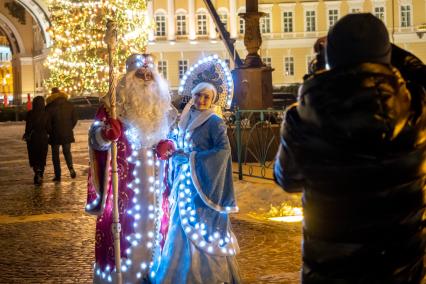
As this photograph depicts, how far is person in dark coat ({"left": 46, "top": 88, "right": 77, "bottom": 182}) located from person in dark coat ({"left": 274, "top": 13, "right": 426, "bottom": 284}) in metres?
12.5

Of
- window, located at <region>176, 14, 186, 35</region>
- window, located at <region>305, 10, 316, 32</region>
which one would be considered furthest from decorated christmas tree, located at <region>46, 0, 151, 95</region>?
window, located at <region>305, 10, 316, 32</region>

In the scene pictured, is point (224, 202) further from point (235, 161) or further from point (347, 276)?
point (235, 161)

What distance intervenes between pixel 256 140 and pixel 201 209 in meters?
7.63

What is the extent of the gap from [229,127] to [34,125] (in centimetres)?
381

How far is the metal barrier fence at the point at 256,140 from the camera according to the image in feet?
42.2

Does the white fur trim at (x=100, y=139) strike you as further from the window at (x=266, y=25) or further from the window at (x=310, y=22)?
the window at (x=310, y=22)

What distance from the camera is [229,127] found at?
1439 cm

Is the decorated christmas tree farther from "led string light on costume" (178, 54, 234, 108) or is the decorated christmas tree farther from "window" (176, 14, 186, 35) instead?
"window" (176, 14, 186, 35)

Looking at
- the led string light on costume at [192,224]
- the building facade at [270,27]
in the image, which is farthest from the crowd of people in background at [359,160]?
the building facade at [270,27]

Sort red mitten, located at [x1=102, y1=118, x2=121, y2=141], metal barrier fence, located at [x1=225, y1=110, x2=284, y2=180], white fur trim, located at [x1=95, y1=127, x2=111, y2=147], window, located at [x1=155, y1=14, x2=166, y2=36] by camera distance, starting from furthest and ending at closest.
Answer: window, located at [x1=155, y1=14, x2=166, y2=36] < metal barrier fence, located at [x1=225, y1=110, x2=284, y2=180] < white fur trim, located at [x1=95, y1=127, x2=111, y2=147] < red mitten, located at [x1=102, y1=118, x2=121, y2=141]

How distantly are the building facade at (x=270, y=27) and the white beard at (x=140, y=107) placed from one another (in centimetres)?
5973

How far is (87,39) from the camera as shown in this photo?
26.4 meters

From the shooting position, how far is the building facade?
217ft

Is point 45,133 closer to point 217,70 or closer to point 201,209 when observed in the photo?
point 217,70
